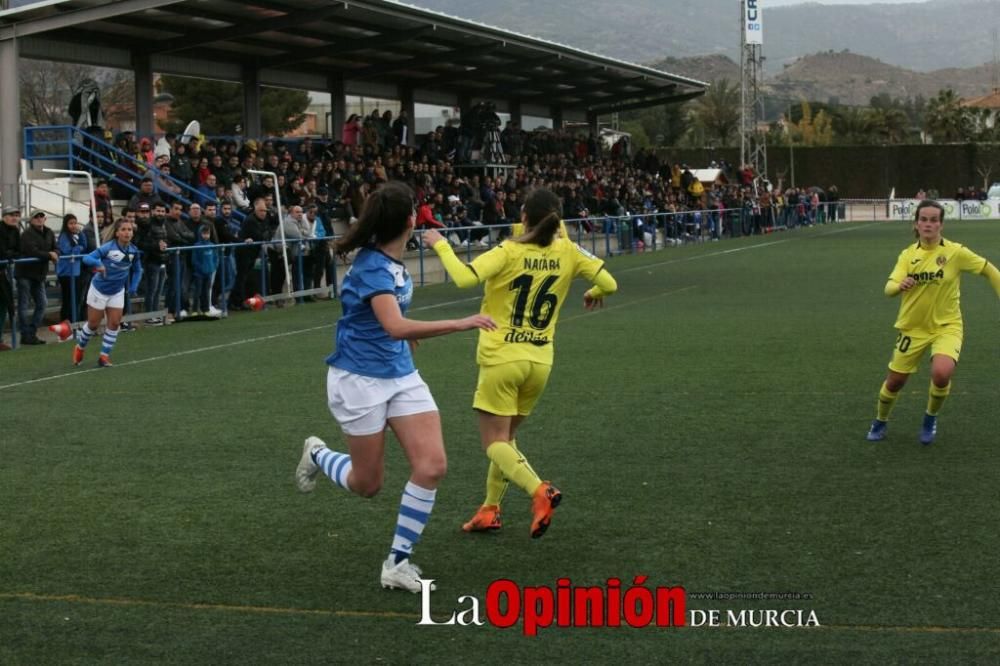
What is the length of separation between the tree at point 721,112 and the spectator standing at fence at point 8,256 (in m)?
99.2

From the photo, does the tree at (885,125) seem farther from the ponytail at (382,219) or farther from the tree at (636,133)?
the ponytail at (382,219)

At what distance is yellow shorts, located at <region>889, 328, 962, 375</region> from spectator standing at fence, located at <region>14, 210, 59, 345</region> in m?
12.2

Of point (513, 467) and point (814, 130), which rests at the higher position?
point (814, 130)

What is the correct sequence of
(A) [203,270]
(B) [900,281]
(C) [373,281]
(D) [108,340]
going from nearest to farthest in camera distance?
(C) [373,281] → (B) [900,281] → (D) [108,340] → (A) [203,270]

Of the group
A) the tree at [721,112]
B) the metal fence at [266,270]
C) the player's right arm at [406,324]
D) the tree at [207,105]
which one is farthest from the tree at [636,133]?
the player's right arm at [406,324]

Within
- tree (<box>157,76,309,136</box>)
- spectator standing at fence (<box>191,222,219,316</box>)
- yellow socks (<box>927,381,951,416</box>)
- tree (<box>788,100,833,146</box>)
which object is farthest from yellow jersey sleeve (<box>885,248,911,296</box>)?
tree (<box>788,100,833,146</box>)

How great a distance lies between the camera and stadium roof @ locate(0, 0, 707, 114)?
28297 millimetres

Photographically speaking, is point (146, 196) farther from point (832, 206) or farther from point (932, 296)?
point (832, 206)

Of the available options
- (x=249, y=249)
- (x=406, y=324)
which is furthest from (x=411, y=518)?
(x=249, y=249)

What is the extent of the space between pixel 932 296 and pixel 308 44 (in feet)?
89.2

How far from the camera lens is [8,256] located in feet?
61.0

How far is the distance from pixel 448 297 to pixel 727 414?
46.5 ft

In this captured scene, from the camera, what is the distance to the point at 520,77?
4706 centimetres

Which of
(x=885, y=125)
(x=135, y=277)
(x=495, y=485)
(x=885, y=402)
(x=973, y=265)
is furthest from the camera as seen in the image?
(x=885, y=125)
